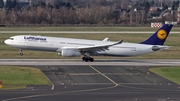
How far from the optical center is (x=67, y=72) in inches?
2238

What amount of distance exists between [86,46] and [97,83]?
18.9 metres

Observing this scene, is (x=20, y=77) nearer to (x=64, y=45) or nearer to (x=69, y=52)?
(x=69, y=52)

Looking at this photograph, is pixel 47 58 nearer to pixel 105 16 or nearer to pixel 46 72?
pixel 46 72

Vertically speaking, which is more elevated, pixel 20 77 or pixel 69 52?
pixel 69 52

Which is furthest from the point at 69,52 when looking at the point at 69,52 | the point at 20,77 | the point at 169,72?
the point at 20,77

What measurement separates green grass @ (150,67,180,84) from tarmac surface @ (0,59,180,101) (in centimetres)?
103

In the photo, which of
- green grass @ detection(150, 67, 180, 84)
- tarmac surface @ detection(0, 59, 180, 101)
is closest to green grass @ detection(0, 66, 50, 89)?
tarmac surface @ detection(0, 59, 180, 101)

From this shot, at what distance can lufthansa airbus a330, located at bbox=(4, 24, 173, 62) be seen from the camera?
2653 inches

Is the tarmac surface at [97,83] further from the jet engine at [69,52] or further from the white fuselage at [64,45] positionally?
the white fuselage at [64,45]

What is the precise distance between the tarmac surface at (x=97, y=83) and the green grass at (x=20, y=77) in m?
1.02

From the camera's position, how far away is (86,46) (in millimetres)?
67875

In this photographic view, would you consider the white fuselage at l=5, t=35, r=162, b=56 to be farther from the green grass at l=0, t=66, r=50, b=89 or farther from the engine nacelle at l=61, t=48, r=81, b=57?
the green grass at l=0, t=66, r=50, b=89

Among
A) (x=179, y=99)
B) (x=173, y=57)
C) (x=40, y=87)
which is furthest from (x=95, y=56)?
(x=179, y=99)

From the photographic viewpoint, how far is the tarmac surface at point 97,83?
41.6 m
